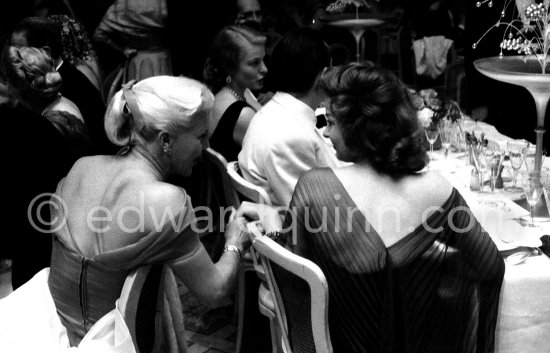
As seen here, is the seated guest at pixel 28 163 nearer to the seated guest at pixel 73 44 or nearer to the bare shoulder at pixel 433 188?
the bare shoulder at pixel 433 188

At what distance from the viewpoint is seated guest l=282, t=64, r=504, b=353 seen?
173 cm

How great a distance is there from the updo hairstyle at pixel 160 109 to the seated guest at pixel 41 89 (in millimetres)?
765

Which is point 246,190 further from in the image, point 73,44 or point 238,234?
point 73,44

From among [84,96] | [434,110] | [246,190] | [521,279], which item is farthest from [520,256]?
[84,96]

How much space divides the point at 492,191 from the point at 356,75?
1023mm

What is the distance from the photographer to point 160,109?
179 cm

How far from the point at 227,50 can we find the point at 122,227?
189 centimetres

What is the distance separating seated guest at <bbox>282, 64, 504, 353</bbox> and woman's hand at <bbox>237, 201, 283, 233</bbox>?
0.49 feet

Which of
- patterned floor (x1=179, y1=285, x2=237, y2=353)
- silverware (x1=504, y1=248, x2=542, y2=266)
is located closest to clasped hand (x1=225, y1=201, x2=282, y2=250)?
silverware (x1=504, y1=248, x2=542, y2=266)

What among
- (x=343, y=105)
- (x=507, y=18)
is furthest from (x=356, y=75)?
(x=507, y=18)

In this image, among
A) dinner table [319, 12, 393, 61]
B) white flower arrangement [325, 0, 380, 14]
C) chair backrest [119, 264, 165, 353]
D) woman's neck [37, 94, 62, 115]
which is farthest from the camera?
white flower arrangement [325, 0, 380, 14]

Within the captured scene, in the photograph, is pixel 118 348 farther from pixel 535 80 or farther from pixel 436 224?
pixel 535 80

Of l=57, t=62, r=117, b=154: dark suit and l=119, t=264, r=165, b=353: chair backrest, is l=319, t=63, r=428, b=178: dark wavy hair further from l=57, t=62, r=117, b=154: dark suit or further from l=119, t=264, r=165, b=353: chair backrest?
l=57, t=62, r=117, b=154: dark suit

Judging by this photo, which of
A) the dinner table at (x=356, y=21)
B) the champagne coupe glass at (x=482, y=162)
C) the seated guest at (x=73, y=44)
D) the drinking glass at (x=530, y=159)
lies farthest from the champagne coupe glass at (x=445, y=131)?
the dinner table at (x=356, y=21)
